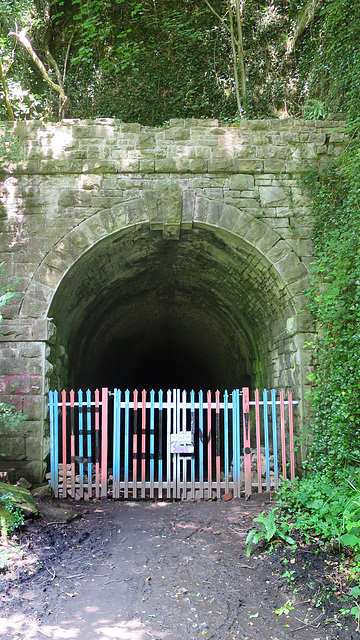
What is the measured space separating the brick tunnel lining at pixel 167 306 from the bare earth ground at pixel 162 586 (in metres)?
3.04

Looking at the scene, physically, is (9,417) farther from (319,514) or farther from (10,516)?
(319,514)

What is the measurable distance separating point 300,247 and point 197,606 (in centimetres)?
525

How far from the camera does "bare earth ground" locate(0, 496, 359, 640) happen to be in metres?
3.44

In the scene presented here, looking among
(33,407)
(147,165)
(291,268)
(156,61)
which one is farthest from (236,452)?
(156,61)

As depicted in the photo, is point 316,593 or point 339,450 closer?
point 316,593

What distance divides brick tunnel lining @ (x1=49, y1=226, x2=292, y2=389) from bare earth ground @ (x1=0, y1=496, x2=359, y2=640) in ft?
9.99

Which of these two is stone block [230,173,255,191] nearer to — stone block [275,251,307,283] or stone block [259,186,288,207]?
stone block [259,186,288,207]

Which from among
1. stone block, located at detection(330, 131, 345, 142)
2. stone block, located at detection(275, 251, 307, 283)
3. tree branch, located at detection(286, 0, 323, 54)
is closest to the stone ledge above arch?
stone block, located at detection(275, 251, 307, 283)

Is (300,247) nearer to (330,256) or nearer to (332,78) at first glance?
(330,256)

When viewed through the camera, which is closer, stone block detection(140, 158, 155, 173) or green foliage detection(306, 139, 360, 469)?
green foliage detection(306, 139, 360, 469)

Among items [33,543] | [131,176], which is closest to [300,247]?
[131,176]

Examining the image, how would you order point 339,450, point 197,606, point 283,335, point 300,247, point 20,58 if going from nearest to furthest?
1. point 197,606
2. point 339,450
3. point 300,247
4. point 283,335
5. point 20,58

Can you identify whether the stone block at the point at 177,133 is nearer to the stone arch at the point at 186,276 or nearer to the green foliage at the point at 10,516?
the stone arch at the point at 186,276

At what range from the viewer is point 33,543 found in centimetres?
477
